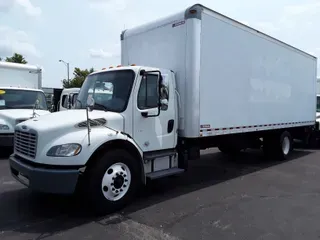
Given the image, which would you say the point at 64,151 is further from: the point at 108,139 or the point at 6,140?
the point at 6,140

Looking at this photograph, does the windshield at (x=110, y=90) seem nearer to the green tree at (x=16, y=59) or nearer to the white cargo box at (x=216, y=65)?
the white cargo box at (x=216, y=65)

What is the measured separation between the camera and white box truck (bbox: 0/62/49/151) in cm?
930

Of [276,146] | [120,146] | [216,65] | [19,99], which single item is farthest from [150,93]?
[19,99]

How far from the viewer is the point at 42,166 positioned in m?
4.47

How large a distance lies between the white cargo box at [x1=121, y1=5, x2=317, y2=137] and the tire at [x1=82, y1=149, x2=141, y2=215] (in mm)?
1574

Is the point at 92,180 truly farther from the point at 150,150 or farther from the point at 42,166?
the point at 150,150

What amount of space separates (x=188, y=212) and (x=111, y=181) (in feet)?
4.42

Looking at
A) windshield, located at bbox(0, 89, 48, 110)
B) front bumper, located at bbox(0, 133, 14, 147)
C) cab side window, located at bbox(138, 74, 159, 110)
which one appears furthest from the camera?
windshield, located at bbox(0, 89, 48, 110)

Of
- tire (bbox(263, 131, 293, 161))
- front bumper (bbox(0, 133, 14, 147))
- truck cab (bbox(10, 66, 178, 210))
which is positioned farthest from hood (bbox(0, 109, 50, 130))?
tire (bbox(263, 131, 293, 161))

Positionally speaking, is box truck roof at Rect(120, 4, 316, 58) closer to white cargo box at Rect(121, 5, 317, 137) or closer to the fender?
white cargo box at Rect(121, 5, 317, 137)

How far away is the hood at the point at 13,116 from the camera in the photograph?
932 cm

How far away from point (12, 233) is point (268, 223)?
11.8 feet

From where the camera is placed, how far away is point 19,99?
10.7m

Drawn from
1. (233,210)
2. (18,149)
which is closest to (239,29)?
(233,210)
